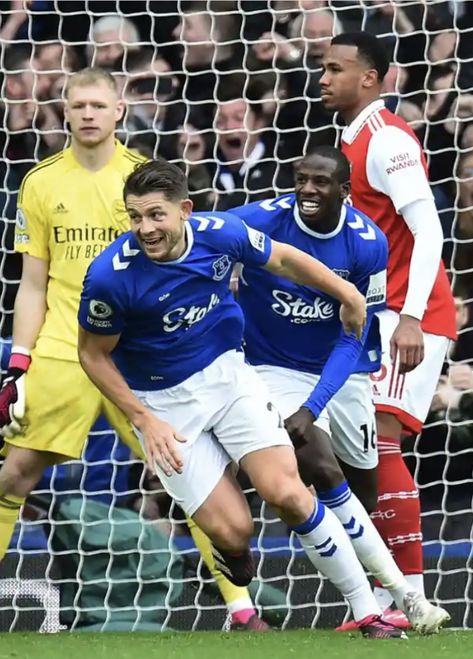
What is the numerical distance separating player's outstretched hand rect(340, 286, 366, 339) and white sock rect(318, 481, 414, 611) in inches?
21.1

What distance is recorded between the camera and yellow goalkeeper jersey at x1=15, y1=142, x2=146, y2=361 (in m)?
5.52

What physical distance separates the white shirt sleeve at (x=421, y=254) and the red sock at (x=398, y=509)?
53 cm

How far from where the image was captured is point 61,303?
5.54 meters

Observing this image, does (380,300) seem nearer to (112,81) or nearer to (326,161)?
(326,161)

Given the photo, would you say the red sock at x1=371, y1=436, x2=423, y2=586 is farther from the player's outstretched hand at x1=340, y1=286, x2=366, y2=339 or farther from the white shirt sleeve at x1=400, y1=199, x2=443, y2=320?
the player's outstretched hand at x1=340, y1=286, x2=366, y2=339

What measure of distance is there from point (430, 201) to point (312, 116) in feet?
5.19

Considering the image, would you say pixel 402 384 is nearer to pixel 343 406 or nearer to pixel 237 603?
pixel 343 406

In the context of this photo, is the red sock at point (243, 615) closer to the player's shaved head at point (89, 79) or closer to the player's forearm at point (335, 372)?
the player's forearm at point (335, 372)

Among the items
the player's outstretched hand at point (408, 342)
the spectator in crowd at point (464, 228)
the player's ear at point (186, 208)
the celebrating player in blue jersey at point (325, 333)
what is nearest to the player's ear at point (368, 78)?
the celebrating player in blue jersey at point (325, 333)

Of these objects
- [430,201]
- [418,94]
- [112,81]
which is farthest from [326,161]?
[418,94]

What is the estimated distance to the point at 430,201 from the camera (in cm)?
543

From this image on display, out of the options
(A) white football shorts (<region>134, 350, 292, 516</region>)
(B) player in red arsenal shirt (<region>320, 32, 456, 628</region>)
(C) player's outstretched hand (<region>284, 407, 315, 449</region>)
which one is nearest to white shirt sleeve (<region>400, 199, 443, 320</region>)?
(B) player in red arsenal shirt (<region>320, 32, 456, 628</region>)

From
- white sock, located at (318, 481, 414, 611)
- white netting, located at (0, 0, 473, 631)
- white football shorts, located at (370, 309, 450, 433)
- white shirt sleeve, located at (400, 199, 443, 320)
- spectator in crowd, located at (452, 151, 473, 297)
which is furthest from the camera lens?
spectator in crowd, located at (452, 151, 473, 297)

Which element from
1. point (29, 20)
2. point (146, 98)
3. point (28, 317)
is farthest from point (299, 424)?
point (29, 20)
